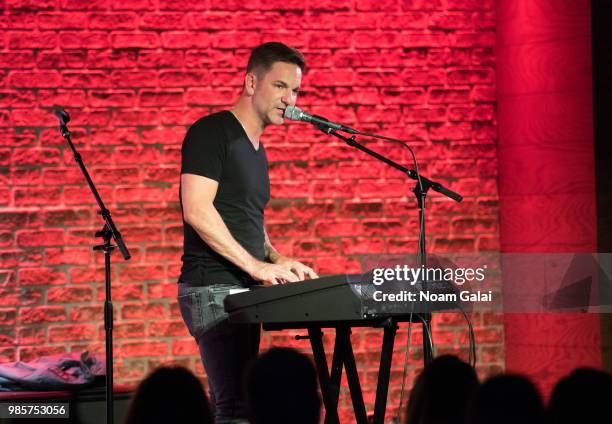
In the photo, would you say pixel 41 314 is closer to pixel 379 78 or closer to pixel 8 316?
pixel 8 316

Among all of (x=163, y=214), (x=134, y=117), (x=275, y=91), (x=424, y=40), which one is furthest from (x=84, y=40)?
(x=424, y=40)

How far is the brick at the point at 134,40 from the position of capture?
184 inches

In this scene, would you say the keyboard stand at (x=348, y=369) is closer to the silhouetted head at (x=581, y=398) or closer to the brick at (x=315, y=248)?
the silhouetted head at (x=581, y=398)

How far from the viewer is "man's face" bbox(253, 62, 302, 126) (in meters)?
3.40

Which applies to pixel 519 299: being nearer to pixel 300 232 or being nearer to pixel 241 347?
pixel 241 347

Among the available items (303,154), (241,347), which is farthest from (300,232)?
(241,347)

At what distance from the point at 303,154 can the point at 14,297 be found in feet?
5.32

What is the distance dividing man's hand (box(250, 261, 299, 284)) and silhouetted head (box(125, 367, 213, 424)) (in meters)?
1.39

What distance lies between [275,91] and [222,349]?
0.98 m

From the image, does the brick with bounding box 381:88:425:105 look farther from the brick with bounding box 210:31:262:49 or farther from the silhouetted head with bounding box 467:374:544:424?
the silhouetted head with bounding box 467:374:544:424

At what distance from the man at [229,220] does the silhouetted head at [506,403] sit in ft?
5.01

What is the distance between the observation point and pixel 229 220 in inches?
130

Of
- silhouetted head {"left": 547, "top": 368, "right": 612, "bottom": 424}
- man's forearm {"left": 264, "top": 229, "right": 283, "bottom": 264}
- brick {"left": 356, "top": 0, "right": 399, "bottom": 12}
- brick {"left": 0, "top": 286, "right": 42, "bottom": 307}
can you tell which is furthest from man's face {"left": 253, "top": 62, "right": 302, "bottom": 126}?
silhouetted head {"left": 547, "top": 368, "right": 612, "bottom": 424}

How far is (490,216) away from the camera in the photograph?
4957mm
